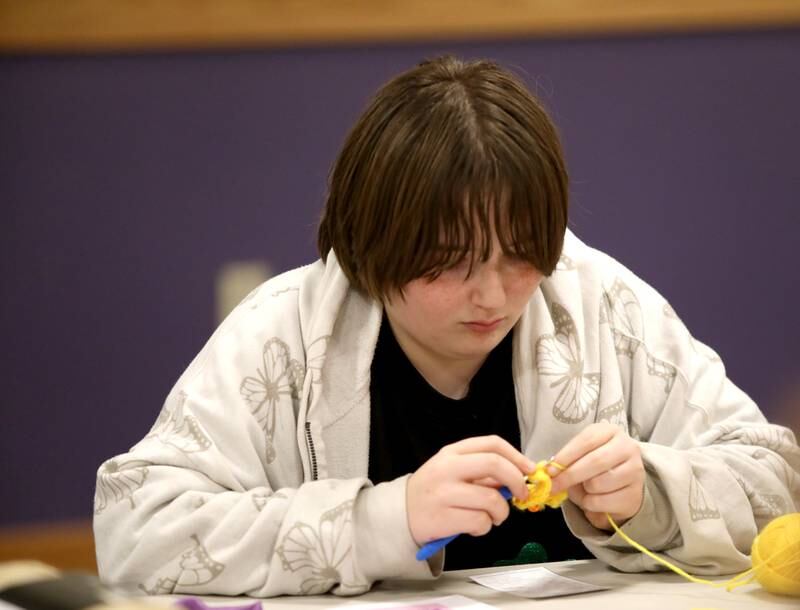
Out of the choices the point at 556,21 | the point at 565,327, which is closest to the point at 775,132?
the point at 556,21

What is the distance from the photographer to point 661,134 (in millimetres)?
2586

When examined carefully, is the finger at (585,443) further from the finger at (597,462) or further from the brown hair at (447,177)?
the brown hair at (447,177)

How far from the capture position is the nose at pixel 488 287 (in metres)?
1.11

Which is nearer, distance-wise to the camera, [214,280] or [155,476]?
[155,476]

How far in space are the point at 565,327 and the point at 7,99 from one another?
5.36 feet

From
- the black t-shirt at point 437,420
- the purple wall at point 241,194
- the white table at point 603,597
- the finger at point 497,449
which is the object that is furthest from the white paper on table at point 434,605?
the purple wall at point 241,194

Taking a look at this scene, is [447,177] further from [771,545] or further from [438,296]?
[771,545]

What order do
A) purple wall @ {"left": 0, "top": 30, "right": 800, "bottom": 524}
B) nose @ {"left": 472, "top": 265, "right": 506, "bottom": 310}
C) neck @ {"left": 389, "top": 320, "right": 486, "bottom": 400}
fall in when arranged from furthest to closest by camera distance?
purple wall @ {"left": 0, "top": 30, "right": 800, "bottom": 524} < neck @ {"left": 389, "top": 320, "right": 486, "bottom": 400} < nose @ {"left": 472, "top": 265, "right": 506, "bottom": 310}

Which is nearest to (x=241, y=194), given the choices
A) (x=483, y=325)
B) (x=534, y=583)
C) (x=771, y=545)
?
(x=483, y=325)

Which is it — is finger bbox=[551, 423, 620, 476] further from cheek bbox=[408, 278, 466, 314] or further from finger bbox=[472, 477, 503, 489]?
cheek bbox=[408, 278, 466, 314]

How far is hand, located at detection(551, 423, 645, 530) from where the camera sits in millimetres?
1063

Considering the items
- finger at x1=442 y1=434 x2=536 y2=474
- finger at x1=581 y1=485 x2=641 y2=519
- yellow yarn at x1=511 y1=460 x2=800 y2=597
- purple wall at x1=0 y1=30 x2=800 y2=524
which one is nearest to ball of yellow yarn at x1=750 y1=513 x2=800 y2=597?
yellow yarn at x1=511 y1=460 x2=800 y2=597

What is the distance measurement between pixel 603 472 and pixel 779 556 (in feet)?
0.56

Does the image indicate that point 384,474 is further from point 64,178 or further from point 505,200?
point 64,178
